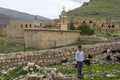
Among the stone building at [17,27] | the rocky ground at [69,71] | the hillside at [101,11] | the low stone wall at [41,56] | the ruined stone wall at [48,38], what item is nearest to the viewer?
the rocky ground at [69,71]

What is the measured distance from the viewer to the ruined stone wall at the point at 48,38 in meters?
41.9

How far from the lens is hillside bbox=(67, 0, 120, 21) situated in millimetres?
127925

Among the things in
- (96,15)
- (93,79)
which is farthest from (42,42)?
(96,15)

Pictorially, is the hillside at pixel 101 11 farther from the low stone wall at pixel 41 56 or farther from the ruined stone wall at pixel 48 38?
the low stone wall at pixel 41 56

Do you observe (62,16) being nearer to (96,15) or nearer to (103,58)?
(103,58)

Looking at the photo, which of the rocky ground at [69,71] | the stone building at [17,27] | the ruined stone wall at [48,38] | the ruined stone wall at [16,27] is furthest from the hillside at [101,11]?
the rocky ground at [69,71]

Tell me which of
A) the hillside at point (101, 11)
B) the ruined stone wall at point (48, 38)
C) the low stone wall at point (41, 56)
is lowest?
the ruined stone wall at point (48, 38)

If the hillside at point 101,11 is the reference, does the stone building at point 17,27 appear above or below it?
below

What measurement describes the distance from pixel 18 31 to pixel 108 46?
5181 cm

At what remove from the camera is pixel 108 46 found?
22.7 metres

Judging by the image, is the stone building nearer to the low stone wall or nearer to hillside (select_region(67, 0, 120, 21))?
hillside (select_region(67, 0, 120, 21))

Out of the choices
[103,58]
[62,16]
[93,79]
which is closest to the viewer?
[93,79]

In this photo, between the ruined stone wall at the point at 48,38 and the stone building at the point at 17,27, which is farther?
the stone building at the point at 17,27

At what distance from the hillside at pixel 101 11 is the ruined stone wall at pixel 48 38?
72.5 metres
